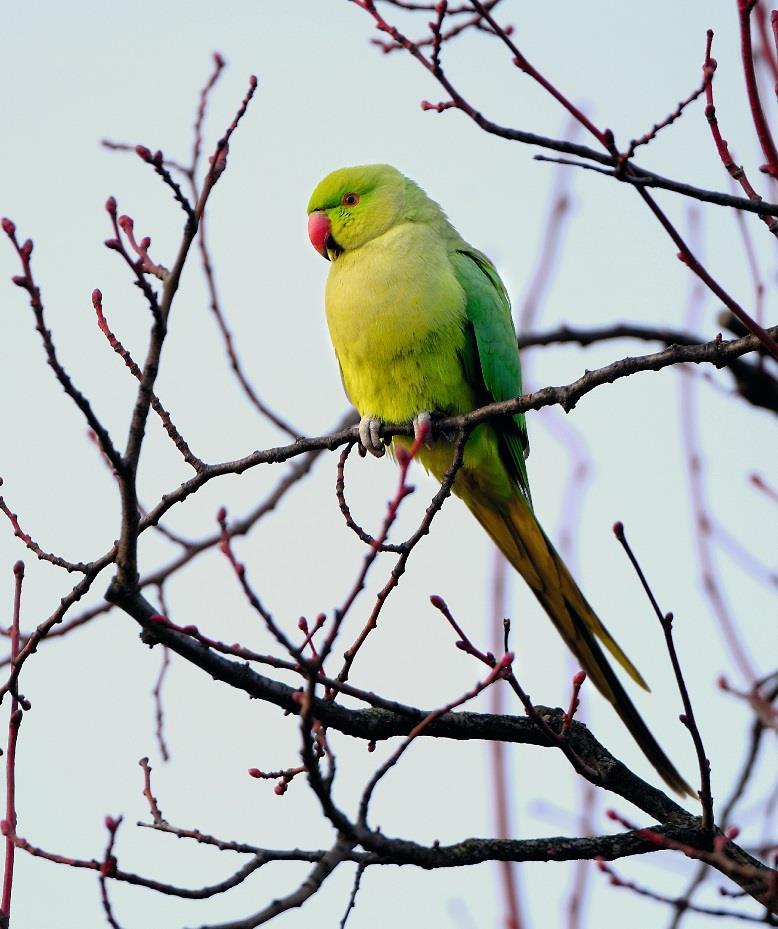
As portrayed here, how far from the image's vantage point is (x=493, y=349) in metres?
4.22

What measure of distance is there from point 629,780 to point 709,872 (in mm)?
905

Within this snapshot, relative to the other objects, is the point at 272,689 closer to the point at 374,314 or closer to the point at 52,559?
the point at 52,559

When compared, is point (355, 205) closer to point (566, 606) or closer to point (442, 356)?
point (442, 356)

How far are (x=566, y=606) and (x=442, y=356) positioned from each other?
104cm

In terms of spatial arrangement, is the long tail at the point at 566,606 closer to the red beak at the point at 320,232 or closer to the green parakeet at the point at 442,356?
the green parakeet at the point at 442,356

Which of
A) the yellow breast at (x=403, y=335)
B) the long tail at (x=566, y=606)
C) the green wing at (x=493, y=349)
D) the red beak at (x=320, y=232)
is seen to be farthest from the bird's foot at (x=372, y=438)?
the red beak at (x=320, y=232)

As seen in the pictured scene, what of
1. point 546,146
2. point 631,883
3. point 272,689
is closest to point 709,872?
point 631,883

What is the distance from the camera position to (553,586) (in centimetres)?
411

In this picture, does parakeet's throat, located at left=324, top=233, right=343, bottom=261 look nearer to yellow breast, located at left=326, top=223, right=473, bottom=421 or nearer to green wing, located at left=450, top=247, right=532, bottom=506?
yellow breast, located at left=326, top=223, right=473, bottom=421

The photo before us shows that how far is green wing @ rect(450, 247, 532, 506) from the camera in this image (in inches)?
165

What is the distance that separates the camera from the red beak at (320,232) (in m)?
4.73

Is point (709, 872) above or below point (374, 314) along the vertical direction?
below

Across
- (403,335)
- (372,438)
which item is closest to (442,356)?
(403,335)

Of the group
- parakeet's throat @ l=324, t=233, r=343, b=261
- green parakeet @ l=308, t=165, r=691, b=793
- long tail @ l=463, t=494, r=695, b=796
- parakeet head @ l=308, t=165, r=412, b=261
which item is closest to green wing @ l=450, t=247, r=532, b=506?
green parakeet @ l=308, t=165, r=691, b=793
